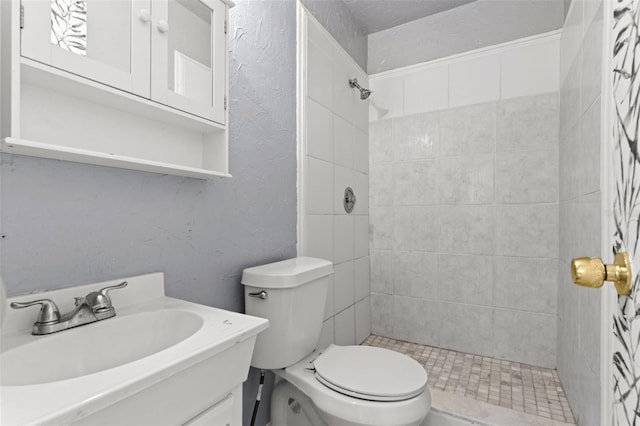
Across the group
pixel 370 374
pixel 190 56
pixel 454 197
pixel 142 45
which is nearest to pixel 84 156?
pixel 142 45

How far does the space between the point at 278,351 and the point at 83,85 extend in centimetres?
99

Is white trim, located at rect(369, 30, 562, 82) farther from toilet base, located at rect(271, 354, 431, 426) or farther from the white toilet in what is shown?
toilet base, located at rect(271, 354, 431, 426)

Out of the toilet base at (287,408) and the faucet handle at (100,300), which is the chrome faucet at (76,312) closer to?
the faucet handle at (100,300)

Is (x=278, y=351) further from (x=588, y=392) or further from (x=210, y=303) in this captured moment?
(x=588, y=392)

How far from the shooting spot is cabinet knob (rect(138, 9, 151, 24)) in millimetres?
840

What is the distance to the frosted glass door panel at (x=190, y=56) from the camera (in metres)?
0.89

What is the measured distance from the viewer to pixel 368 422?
1.04 m

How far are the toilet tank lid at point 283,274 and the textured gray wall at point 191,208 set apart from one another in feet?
0.26

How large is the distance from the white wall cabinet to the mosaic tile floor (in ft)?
5.16

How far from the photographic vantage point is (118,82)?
0.79 meters

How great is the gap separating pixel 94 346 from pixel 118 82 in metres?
0.61

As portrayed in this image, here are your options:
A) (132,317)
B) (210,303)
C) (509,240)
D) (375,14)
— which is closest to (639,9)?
(132,317)

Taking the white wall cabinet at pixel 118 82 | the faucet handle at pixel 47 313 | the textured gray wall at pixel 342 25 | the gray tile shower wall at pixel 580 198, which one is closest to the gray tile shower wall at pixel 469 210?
the gray tile shower wall at pixel 580 198

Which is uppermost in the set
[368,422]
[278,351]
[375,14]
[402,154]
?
[375,14]
